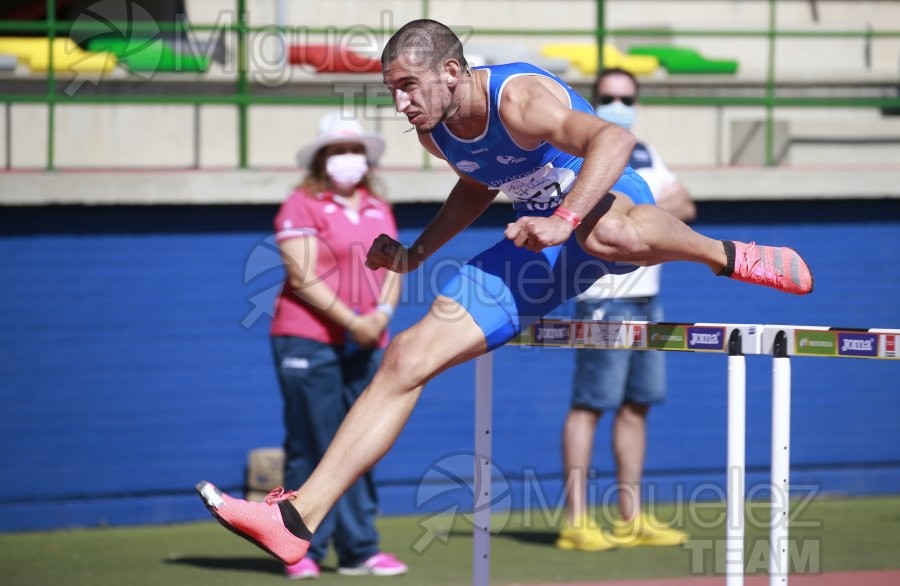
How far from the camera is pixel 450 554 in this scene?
278 inches

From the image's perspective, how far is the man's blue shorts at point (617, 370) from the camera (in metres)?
6.94

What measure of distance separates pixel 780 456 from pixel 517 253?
112 cm

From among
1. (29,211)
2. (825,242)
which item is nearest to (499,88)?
(29,211)

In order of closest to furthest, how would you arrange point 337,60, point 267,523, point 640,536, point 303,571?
point 267,523
point 303,571
point 640,536
point 337,60

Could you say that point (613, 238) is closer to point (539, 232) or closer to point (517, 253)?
point (517, 253)

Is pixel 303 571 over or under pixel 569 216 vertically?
under

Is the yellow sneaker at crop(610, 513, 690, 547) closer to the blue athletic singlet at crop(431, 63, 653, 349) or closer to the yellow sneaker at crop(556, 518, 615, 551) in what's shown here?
the yellow sneaker at crop(556, 518, 615, 551)

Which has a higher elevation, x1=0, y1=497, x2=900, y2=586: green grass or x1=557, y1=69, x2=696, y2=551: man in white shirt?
x1=557, y1=69, x2=696, y2=551: man in white shirt

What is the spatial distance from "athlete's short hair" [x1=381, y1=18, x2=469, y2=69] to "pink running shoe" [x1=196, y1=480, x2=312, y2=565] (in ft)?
4.98

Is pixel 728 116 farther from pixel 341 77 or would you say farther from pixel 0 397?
pixel 0 397

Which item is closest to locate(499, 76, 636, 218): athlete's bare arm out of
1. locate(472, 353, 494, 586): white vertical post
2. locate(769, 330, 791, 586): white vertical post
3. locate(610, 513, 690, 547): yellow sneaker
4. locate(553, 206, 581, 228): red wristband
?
locate(553, 206, 581, 228): red wristband

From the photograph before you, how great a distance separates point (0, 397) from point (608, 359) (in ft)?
11.7

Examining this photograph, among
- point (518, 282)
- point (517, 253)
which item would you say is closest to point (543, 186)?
point (517, 253)

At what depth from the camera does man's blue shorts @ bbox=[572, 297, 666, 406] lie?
22.8 ft
